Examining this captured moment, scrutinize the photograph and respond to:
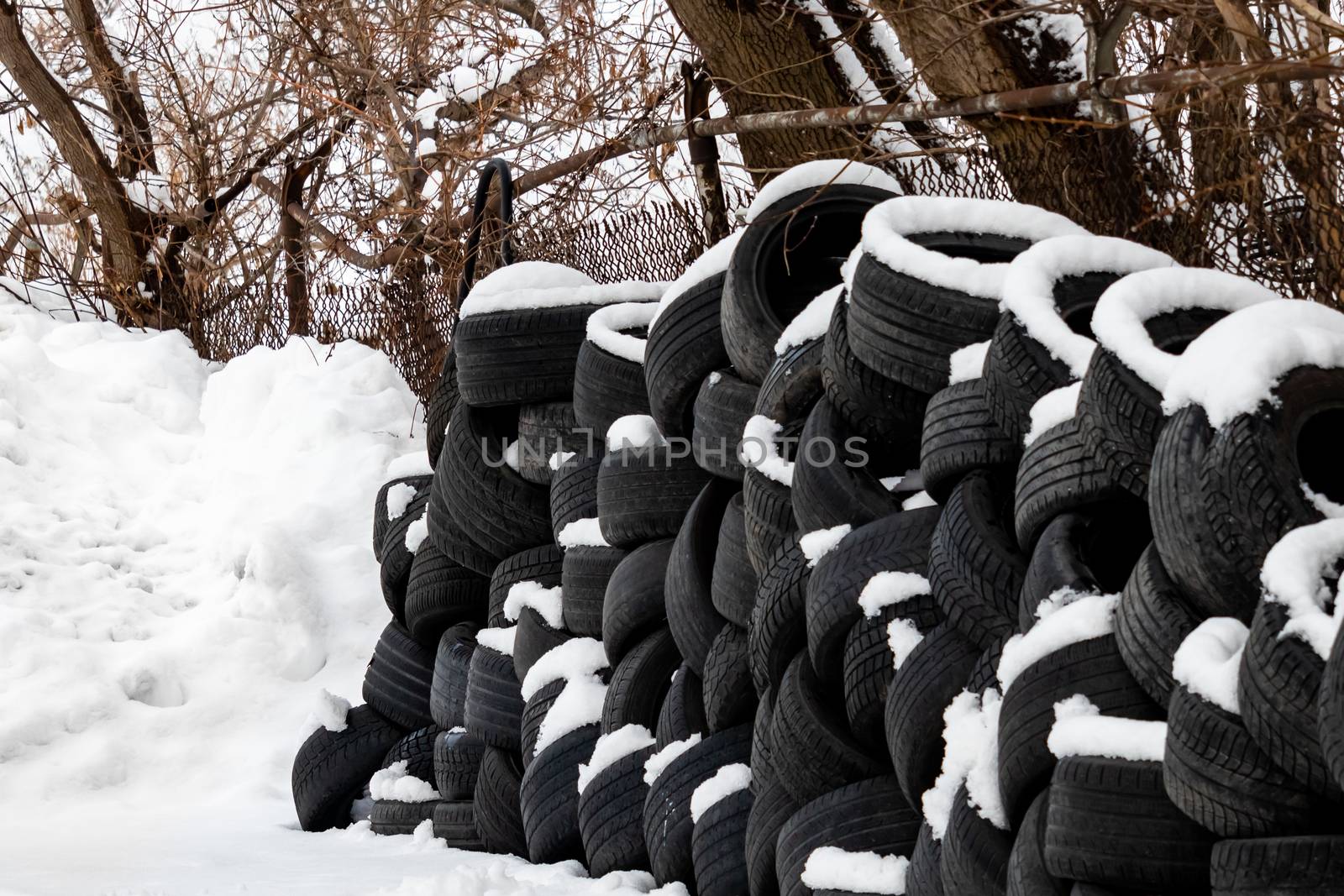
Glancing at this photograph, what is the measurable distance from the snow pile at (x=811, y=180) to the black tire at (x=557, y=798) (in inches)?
55.5

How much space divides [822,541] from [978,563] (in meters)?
0.44

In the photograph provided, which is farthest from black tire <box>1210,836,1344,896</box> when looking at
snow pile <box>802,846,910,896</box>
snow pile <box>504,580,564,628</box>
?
snow pile <box>504,580,564,628</box>

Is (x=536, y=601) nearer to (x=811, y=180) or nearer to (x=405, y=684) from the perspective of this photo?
(x=405, y=684)

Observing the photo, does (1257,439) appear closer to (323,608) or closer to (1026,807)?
(1026,807)

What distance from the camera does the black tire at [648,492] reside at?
3.64 metres

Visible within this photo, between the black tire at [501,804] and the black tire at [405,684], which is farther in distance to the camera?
the black tire at [405,684]

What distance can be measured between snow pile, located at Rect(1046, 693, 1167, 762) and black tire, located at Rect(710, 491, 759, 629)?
3.68ft

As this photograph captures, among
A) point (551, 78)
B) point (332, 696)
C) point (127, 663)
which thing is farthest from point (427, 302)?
point (332, 696)

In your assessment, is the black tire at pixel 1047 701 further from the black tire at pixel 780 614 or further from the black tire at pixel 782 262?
the black tire at pixel 782 262

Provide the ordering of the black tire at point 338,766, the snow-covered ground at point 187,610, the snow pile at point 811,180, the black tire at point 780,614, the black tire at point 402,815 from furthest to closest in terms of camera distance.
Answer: the black tire at point 338,766 → the black tire at point 402,815 → the snow-covered ground at point 187,610 → the snow pile at point 811,180 → the black tire at point 780,614

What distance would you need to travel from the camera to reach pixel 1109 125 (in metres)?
3.25

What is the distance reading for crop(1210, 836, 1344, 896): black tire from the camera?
Answer: 1726mm

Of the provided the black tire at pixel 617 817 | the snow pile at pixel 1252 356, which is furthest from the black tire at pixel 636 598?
the snow pile at pixel 1252 356

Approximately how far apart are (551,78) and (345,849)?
15.6 ft
